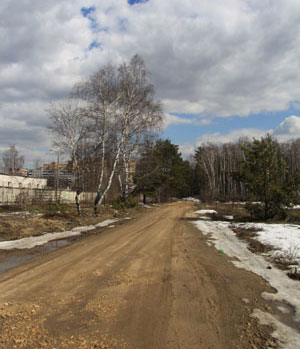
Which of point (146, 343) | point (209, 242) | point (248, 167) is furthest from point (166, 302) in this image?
point (248, 167)

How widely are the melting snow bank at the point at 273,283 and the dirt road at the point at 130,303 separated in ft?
0.68

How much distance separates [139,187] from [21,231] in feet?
78.0

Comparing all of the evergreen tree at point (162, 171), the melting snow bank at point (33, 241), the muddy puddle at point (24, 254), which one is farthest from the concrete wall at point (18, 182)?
the muddy puddle at point (24, 254)

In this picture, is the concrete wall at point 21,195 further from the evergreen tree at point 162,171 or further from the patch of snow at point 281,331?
the patch of snow at point 281,331

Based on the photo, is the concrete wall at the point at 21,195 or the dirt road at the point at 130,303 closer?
the dirt road at the point at 130,303

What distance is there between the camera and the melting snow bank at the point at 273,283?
3627 millimetres

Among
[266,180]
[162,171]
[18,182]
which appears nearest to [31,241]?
[266,180]

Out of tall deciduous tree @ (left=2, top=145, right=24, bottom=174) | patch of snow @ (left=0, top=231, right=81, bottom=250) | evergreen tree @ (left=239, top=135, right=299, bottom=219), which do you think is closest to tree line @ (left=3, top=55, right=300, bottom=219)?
evergreen tree @ (left=239, top=135, right=299, bottom=219)

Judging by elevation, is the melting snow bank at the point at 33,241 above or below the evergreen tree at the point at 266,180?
below

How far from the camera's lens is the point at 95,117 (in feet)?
64.7

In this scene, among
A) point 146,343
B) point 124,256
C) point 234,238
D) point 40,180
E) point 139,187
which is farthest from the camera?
point 40,180

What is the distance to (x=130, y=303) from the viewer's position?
4.54m

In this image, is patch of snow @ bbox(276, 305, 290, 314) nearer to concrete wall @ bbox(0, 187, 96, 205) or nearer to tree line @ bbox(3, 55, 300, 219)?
tree line @ bbox(3, 55, 300, 219)

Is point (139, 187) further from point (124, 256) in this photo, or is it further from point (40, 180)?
point (124, 256)
